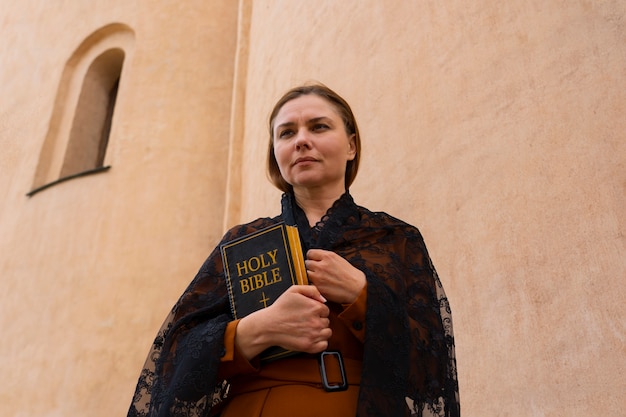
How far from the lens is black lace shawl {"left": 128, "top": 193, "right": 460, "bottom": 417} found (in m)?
1.47

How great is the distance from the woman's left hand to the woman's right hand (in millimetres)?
31

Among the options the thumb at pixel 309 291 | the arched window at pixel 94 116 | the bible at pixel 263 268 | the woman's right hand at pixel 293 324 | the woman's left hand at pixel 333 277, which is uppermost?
the arched window at pixel 94 116

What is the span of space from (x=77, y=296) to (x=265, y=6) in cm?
354

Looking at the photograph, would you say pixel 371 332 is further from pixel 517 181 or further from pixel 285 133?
pixel 517 181

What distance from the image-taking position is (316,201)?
185 cm

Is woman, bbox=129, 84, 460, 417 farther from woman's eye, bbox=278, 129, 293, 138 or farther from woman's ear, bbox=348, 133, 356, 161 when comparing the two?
woman's ear, bbox=348, 133, 356, 161

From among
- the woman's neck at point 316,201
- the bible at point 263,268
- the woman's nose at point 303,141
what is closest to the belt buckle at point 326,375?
the bible at point 263,268

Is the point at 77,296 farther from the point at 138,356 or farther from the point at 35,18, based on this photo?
the point at 35,18

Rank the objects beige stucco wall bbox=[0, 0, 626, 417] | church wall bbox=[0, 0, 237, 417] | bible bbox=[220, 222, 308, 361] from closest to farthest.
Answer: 1. bible bbox=[220, 222, 308, 361]
2. beige stucco wall bbox=[0, 0, 626, 417]
3. church wall bbox=[0, 0, 237, 417]

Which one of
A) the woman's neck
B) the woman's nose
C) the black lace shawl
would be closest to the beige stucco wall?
the black lace shawl

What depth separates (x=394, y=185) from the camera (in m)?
3.60

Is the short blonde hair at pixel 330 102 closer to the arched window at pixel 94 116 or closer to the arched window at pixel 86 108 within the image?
the arched window at pixel 86 108

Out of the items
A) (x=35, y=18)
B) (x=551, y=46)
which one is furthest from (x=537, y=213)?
(x=35, y=18)

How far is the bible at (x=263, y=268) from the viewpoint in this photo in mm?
1546
